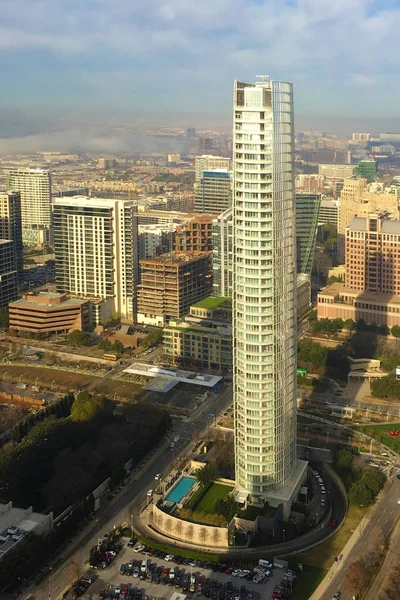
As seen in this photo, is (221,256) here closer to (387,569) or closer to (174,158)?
(387,569)

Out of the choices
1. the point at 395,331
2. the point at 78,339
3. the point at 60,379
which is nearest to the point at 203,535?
the point at 60,379

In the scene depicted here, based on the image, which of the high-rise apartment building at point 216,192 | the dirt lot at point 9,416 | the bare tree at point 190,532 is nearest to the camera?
the bare tree at point 190,532

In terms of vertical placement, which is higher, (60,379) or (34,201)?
(34,201)


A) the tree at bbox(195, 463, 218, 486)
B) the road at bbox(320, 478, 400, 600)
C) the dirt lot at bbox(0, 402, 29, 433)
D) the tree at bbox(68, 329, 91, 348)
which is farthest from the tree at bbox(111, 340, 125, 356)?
the road at bbox(320, 478, 400, 600)

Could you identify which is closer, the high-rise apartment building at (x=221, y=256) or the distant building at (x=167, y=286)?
the distant building at (x=167, y=286)

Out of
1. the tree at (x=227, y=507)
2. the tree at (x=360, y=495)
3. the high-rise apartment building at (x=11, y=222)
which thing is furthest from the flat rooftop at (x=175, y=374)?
the high-rise apartment building at (x=11, y=222)

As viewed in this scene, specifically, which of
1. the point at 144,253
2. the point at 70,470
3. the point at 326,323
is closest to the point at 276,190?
the point at 70,470

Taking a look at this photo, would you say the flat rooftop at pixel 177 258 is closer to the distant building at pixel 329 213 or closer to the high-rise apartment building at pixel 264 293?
the high-rise apartment building at pixel 264 293
